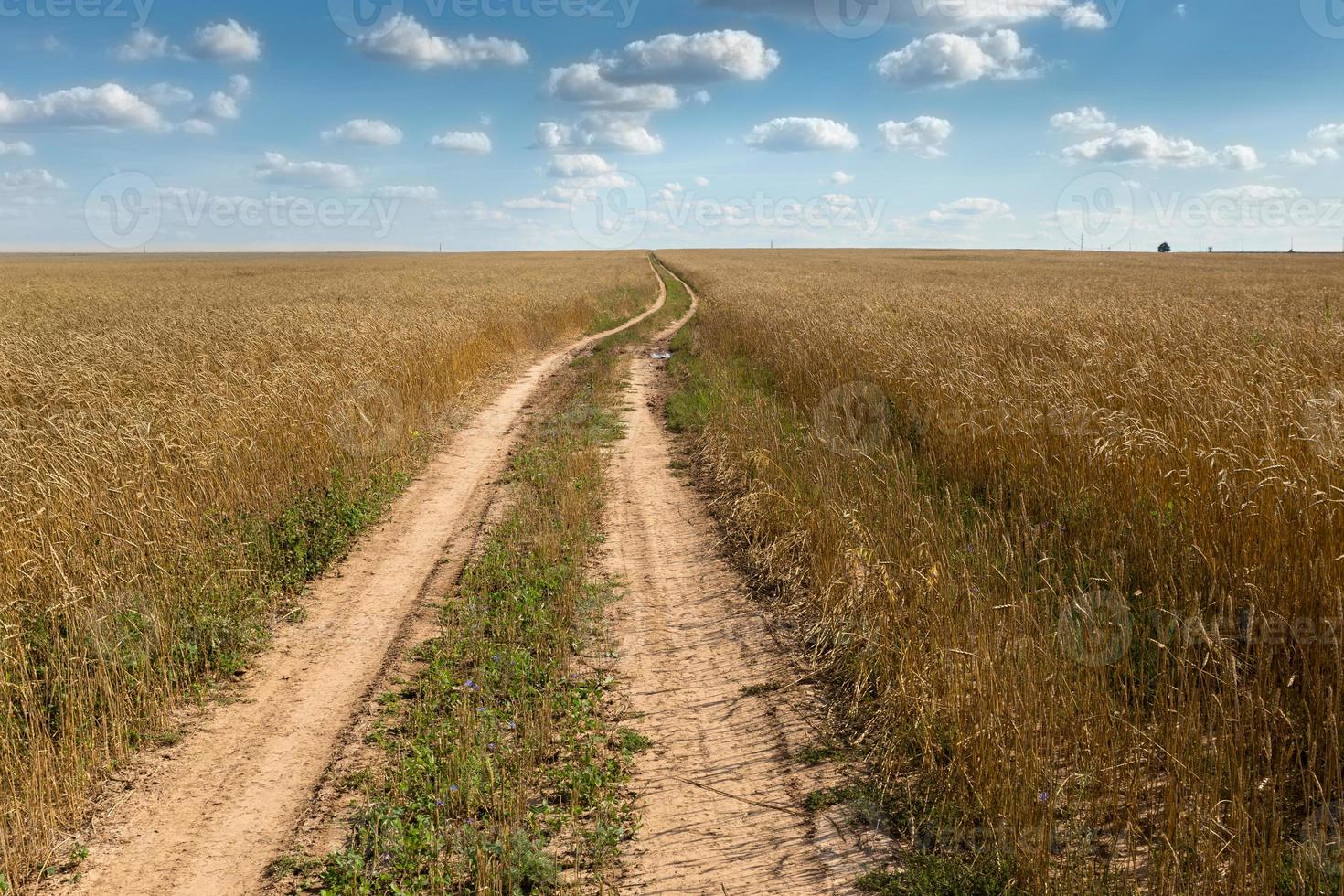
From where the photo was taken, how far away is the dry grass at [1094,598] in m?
3.45

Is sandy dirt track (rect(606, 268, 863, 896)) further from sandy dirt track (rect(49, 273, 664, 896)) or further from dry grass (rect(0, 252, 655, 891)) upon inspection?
dry grass (rect(0, 252, 655, 891))

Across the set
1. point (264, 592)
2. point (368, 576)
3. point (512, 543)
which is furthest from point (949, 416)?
point (264, 592)

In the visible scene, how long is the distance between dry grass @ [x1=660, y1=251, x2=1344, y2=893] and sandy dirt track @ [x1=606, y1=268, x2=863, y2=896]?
48cm

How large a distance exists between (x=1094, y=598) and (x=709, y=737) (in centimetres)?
273

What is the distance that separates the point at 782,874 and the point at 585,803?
42.5 inches

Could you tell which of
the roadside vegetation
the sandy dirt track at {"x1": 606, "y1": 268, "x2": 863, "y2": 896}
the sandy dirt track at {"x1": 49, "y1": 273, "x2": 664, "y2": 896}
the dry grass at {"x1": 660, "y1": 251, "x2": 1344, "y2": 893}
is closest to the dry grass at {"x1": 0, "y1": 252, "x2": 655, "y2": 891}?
the sandy dirt track at {"x1": 49, "y1": 273, "x2": 664, "y2": 896}

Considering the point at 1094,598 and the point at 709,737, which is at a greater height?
the point at 1094,598

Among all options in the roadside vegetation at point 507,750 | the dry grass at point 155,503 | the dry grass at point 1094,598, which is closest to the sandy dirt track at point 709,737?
the roadside vegetation at point 507,750

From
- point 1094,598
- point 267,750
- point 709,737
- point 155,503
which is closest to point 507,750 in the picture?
point 709,737

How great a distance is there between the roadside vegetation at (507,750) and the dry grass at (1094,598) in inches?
61.9

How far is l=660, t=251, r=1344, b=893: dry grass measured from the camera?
3.45m

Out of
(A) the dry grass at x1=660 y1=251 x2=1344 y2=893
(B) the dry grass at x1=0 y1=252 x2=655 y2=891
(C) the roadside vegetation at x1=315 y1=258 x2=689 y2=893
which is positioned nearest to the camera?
(A) the dry grass at x1=660 y1=251 x2=1344 y2=893

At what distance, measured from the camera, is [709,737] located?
466 cm

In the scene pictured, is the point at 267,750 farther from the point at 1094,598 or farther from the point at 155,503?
the point at 1094,598
